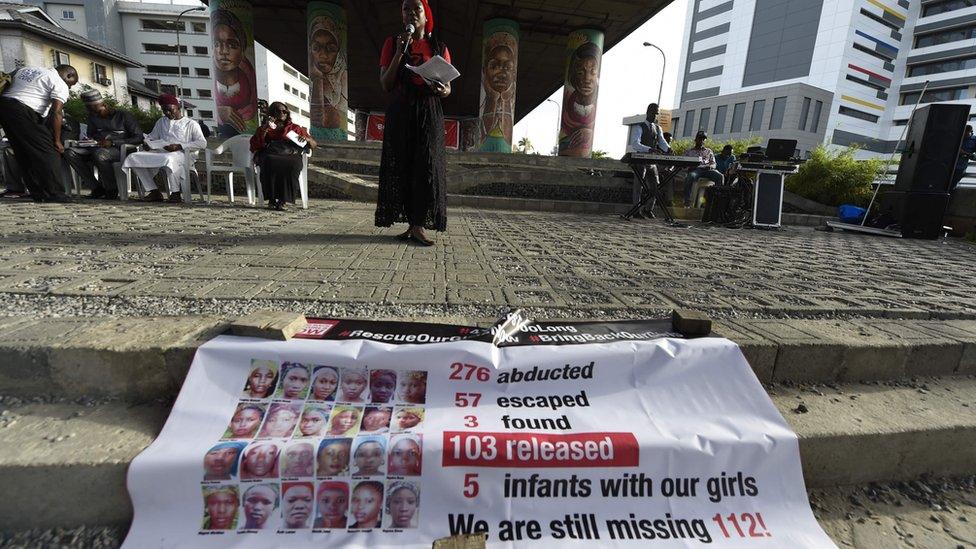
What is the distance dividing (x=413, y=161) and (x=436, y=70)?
0.79 metres

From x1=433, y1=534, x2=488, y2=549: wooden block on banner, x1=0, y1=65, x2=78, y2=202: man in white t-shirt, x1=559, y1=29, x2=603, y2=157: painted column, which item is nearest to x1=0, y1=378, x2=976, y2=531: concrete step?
x1=433, y1=534, x2=488, y2=549: wooden block on banner

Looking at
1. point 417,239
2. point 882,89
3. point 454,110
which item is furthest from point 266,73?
point 882,89

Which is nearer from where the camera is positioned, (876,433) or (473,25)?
(876,433)

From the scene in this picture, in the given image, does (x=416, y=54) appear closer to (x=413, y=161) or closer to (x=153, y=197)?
(x=413, y=161)

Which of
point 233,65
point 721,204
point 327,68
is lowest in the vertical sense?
point 721,204

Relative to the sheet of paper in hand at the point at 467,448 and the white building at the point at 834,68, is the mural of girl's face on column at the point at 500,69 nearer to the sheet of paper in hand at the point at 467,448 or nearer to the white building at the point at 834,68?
the sheet of paper in hand at the point at 467,448

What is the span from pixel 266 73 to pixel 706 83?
59.5m

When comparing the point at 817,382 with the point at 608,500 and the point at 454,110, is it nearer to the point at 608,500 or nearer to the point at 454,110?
the point at 608,500

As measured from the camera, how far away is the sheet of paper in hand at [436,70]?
10.0 ft

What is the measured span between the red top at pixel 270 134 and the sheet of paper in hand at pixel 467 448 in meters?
5.39

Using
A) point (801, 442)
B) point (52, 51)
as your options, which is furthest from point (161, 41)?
point (801, 442)

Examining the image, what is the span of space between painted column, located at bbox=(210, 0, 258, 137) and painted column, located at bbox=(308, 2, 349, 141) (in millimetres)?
2105

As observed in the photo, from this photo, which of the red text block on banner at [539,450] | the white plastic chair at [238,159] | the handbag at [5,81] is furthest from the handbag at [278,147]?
the red text block on banner at [539,450]

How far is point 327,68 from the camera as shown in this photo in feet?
49.4
